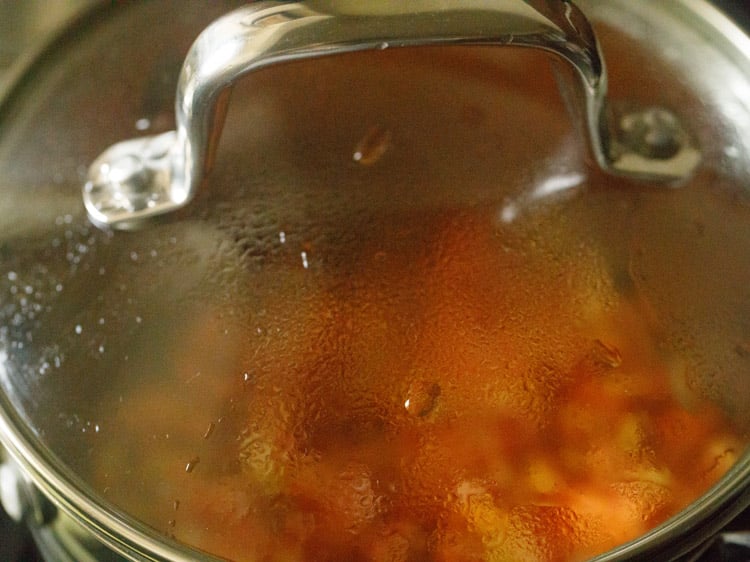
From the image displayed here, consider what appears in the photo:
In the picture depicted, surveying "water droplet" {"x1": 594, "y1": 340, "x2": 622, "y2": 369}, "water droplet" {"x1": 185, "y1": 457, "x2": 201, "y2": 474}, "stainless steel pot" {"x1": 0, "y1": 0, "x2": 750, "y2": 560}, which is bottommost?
"water droplet" {"x1": 185, "y1": 457, "x2": 201, "y2": 474}

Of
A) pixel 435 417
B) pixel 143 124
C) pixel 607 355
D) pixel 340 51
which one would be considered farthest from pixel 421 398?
pixel 143 124

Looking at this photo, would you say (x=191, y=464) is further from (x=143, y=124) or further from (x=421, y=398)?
(x=143, y=124)

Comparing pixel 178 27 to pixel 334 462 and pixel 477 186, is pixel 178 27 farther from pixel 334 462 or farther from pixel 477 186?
pixel 334 462

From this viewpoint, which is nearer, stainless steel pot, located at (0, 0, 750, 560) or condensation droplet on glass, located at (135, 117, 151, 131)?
stainless steel pot, located at (0, 0, 750, 560)

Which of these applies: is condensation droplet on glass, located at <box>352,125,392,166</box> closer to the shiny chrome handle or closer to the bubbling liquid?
the bubbling liquid

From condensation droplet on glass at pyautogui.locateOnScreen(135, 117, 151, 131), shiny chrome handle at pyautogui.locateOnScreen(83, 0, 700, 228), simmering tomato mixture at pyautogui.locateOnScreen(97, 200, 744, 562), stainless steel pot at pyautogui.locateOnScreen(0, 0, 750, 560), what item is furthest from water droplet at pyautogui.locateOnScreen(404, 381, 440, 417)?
condensation droplet on glass at pyautogui.locateOnScreen(135, 117, 151, 131)

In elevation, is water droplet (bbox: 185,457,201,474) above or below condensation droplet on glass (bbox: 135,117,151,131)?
below

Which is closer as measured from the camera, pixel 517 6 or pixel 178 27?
pixel 517 6

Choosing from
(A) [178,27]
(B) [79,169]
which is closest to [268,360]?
(B) [79,169]
